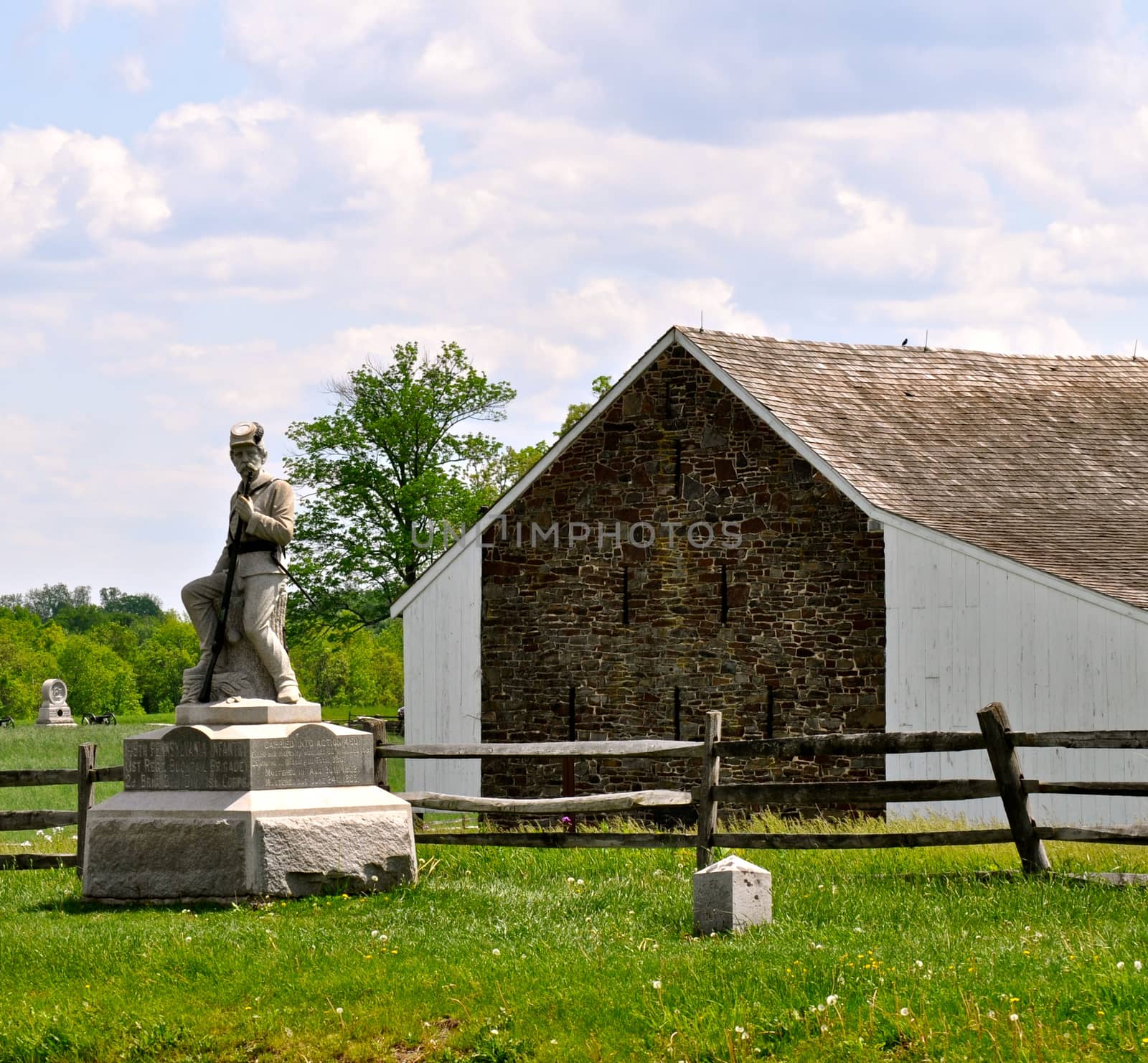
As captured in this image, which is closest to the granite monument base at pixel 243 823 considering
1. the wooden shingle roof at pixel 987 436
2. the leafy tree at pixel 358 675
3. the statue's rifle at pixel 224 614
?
the statue's rifle at pixel 224 614

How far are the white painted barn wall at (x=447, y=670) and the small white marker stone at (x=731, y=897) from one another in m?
13.4

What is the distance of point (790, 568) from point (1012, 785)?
10496mm

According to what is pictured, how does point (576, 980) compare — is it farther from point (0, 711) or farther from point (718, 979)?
point (0, 711)

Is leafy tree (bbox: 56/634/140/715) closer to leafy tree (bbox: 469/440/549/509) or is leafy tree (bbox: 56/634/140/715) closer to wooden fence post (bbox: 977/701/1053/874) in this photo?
leafy tree (bbox: 469/440/549/509)

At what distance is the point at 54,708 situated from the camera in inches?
2101

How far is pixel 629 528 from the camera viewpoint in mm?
21547

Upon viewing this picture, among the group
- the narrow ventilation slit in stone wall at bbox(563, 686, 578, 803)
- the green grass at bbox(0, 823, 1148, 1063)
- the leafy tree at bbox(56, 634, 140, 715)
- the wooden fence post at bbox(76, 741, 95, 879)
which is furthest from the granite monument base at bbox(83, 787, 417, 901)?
the leafy tree at bbox(56, 634, 140, 715)

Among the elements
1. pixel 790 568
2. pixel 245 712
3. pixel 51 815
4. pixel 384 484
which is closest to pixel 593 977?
pixel 245 712

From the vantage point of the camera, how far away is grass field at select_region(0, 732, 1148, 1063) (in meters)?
6.60

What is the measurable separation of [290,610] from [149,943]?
34.7 m

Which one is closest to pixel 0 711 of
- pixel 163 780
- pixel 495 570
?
pixel 495 570

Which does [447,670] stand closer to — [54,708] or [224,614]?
[224,614]

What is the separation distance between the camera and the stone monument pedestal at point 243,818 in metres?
10.2

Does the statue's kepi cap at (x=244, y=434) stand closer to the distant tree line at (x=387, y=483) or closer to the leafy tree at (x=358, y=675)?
the distant tree line at (x=387, y=483)
